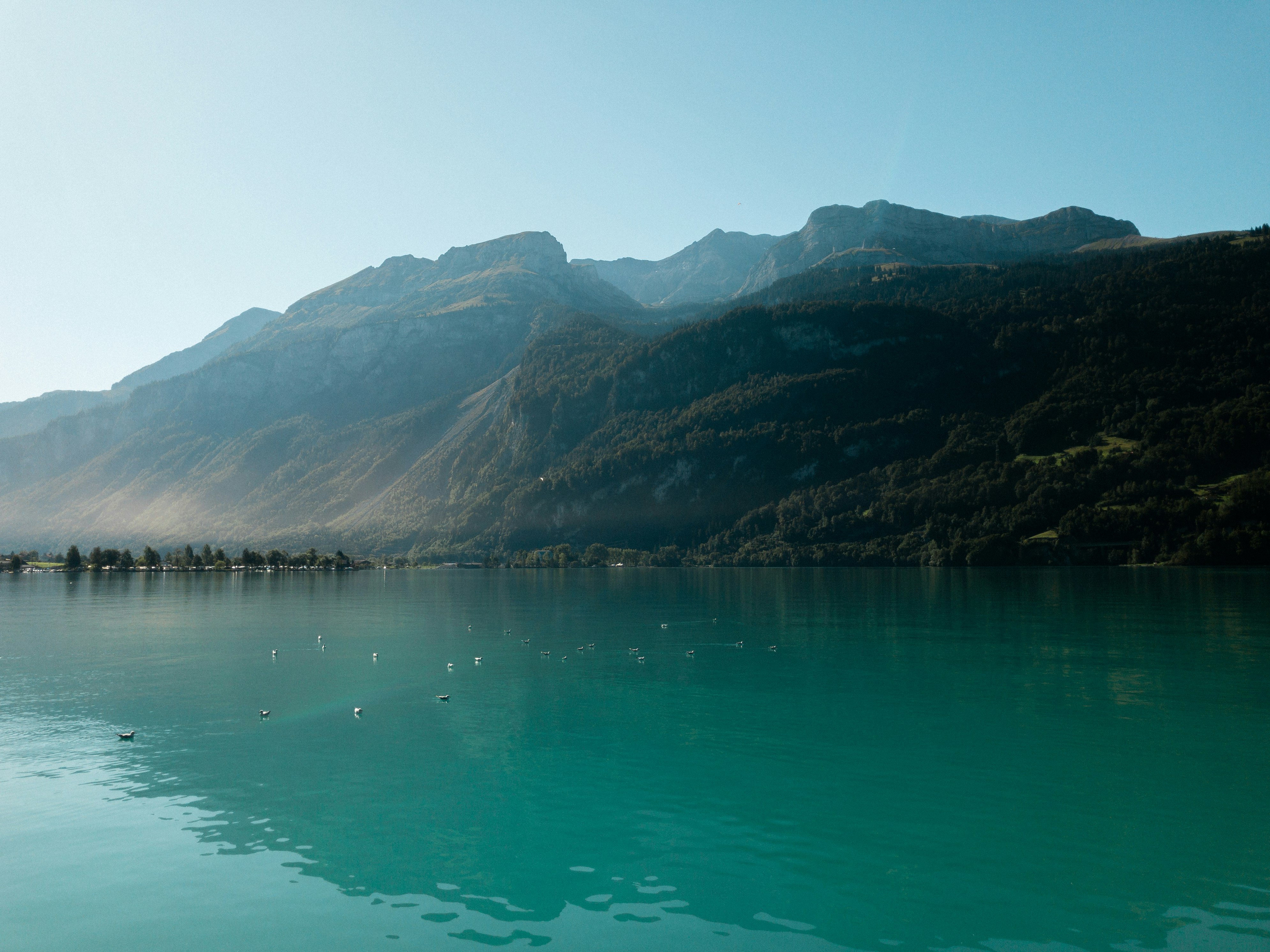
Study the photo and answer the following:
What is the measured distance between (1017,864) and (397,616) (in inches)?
3269

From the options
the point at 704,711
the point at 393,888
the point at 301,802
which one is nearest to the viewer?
the point at 393,888

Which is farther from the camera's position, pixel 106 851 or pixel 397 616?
pixel 397 616

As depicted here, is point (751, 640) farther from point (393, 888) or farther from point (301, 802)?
point (393, 888)

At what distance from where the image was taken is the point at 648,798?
84.6 ft

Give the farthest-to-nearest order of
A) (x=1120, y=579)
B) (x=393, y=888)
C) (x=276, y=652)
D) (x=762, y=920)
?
(x=1120, y=579), (x=276, y=652), (x=393, y=888), (x=762, y=920)

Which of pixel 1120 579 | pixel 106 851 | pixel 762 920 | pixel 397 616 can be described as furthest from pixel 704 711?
pixel 1120 579

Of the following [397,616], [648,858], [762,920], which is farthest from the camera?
[397,616]

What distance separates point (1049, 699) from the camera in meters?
39.8

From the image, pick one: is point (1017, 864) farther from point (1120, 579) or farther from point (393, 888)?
point (1120, 579)

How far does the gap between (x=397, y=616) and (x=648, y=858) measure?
78246 millimetres

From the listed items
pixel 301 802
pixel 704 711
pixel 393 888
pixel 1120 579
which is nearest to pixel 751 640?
pixel 704 711

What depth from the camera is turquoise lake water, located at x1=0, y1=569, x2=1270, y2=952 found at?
1773cm

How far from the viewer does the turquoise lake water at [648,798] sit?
1773cm

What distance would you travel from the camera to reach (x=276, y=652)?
201 ft
